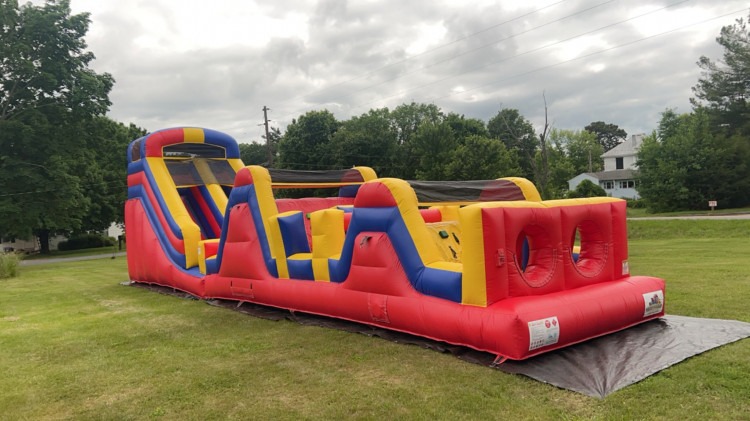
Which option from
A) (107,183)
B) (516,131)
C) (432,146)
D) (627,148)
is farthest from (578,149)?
(107,183)

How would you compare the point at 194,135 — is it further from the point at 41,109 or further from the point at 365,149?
the point at 365,149

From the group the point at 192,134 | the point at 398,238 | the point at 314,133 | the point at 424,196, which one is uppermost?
the point at 314,133

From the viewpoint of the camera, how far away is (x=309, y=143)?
3934 centimetres

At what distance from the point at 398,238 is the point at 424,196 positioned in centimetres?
111

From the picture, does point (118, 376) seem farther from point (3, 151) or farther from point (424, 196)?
point (3, 151)

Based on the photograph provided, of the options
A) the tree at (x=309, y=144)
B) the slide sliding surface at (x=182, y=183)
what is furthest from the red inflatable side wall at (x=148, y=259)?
the tree at (x=309, y=144)

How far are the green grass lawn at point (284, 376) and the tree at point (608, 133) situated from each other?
7254 centimetres

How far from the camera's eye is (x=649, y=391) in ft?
12.3

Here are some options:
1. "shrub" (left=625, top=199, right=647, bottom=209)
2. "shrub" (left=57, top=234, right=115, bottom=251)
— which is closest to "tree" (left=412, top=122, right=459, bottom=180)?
"shrub" (left=625, top=199, right=647, bottom=209)

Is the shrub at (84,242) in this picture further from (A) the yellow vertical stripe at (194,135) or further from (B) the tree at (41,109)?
(A) the yellow vertical stripe at (194,135)

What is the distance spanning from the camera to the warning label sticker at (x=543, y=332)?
444cm

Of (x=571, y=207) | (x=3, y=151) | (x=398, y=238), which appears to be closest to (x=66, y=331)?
(x=398, y=238)

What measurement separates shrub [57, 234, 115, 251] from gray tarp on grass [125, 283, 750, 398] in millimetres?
32351

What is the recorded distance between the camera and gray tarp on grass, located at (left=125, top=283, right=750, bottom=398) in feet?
13.4
